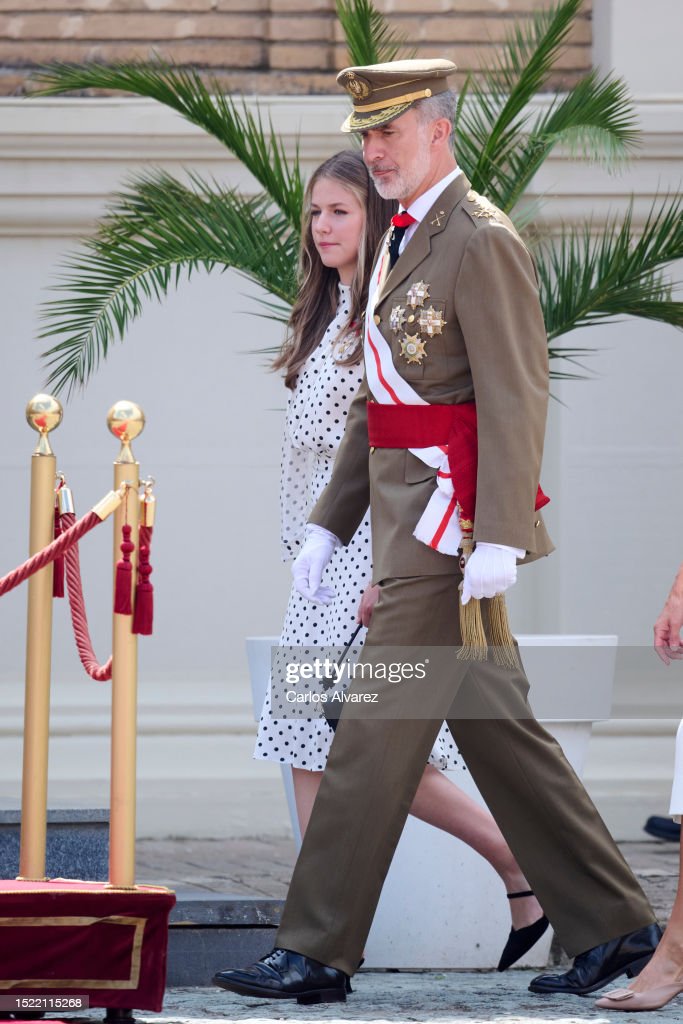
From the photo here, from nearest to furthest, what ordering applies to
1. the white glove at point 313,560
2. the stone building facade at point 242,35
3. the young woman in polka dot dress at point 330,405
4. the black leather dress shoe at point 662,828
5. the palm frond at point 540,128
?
the white glove at point 313,560, the young woman in polka dot dress at point 330,405, the palm frond at point 540,128, the black leather dress shoe at point 662,828, the stone building facade at point 242,35

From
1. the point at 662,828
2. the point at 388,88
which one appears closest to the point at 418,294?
the point at 388,88

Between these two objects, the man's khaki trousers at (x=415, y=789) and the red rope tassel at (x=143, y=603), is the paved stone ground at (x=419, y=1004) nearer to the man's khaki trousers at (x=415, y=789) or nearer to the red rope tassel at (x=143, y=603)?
the man's khaki trousers at (x=415, y=789)

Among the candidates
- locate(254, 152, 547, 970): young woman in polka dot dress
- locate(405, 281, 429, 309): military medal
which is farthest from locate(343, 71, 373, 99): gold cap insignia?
locate(254, 152, 547, 970): young woman in polka dot dress

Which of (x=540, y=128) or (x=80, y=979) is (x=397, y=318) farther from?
(x=540, y=128)

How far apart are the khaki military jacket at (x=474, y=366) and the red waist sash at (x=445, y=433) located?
0.03m

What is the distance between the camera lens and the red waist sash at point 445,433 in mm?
3162

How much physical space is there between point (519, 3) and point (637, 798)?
115 inches

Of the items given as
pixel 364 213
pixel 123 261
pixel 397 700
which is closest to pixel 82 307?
pixel 123 261

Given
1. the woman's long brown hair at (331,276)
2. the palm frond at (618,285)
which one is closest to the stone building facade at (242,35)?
the palm frond at (618,285)

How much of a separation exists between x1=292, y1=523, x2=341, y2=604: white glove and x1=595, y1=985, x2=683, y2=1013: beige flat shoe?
3.09 feet

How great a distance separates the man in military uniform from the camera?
310 cm

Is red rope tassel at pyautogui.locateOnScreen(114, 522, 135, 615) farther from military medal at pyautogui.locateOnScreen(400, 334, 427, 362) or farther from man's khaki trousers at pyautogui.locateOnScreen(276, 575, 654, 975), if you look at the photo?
military medal at pyautogui.locateOnScreen(400, 334, 427, 362)

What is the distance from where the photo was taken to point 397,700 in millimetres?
3133

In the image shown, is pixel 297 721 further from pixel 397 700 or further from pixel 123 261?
pixel 123 261
